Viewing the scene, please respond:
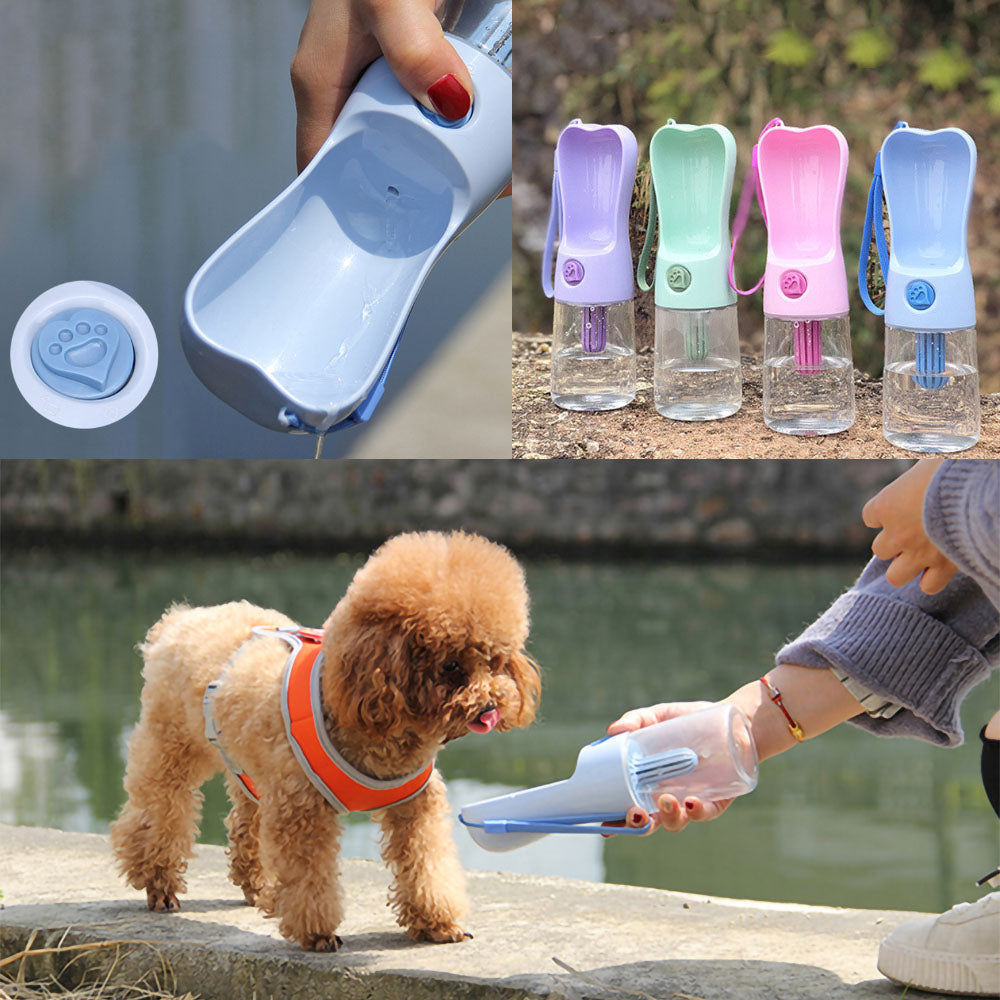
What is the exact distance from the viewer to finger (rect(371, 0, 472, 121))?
5.80 feet

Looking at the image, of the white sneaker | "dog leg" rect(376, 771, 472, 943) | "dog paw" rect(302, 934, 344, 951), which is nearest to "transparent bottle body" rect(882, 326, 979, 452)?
the white sneaker

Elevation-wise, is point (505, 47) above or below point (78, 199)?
above

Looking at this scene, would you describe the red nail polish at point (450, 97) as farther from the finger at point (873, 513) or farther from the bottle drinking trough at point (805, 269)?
the finger at point (873, 513)

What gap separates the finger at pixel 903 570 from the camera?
1594 millimetres

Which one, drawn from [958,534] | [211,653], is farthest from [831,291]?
[211,653]

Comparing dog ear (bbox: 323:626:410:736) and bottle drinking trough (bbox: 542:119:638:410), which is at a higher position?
bottle drinking trough (bbox: 542:119:638:410)

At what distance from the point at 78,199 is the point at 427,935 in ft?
3.57

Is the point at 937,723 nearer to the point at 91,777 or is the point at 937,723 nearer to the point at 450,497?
the point at 91,777

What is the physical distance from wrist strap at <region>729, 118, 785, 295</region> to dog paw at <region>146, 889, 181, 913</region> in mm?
1163

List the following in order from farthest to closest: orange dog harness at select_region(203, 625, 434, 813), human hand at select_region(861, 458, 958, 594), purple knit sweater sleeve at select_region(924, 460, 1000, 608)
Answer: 1. orange dog harness at select_region(203, 625, 434, 813)
2. human hand at select_region(861, 458, 958, 594)
3. purple knit sweater sleeve at select_region(924, 460, 1000, 608)

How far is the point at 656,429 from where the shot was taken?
5.96 feet

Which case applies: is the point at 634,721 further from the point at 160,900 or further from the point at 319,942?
the point at 160,900

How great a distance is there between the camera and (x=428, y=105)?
1.79 meters

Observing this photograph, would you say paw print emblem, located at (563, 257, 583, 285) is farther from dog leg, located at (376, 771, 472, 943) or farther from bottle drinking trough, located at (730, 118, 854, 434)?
dog leg, located at (376, 771, 472, 943)
